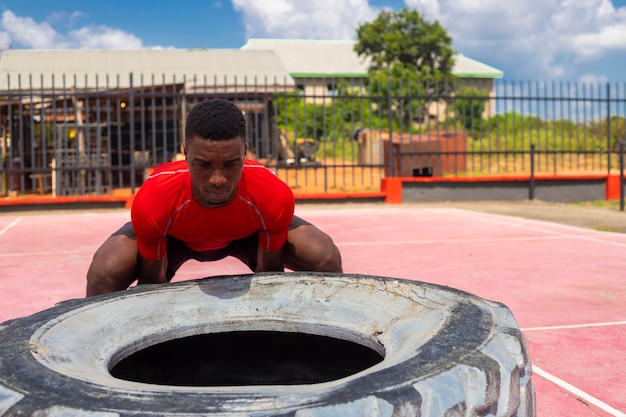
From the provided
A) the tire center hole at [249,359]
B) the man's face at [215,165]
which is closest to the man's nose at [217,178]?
the man's face at [215,165]

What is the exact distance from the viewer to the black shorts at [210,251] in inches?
108

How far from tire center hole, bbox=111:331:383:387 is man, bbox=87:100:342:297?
0.51 meters

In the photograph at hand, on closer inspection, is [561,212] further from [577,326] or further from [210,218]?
[210,218]

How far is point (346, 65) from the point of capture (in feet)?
151

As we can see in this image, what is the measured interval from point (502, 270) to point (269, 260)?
129 inches

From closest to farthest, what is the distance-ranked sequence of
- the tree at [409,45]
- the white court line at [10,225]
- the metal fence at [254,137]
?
the white court line at [10,225]
the metal fence at [254,137]
the tree at [409,45]

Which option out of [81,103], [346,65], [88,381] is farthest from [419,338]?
[346,65]

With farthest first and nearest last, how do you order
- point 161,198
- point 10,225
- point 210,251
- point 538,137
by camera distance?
point 538,137 → point 10,225 → point 210,251 → point 161,198

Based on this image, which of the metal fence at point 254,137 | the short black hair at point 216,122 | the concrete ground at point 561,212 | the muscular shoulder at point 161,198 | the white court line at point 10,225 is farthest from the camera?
the metal fence at point 254,137

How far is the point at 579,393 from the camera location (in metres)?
2.59

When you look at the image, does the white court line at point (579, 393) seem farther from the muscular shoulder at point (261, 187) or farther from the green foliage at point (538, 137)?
the green foliage at point (538, 137)

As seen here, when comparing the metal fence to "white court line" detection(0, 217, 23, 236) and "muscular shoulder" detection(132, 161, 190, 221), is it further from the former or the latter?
"muscular shoulder" detection(132, 161, 190, 221)

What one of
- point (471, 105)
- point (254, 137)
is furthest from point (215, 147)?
point (254, 137)

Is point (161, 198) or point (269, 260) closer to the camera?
point (161, 198)
